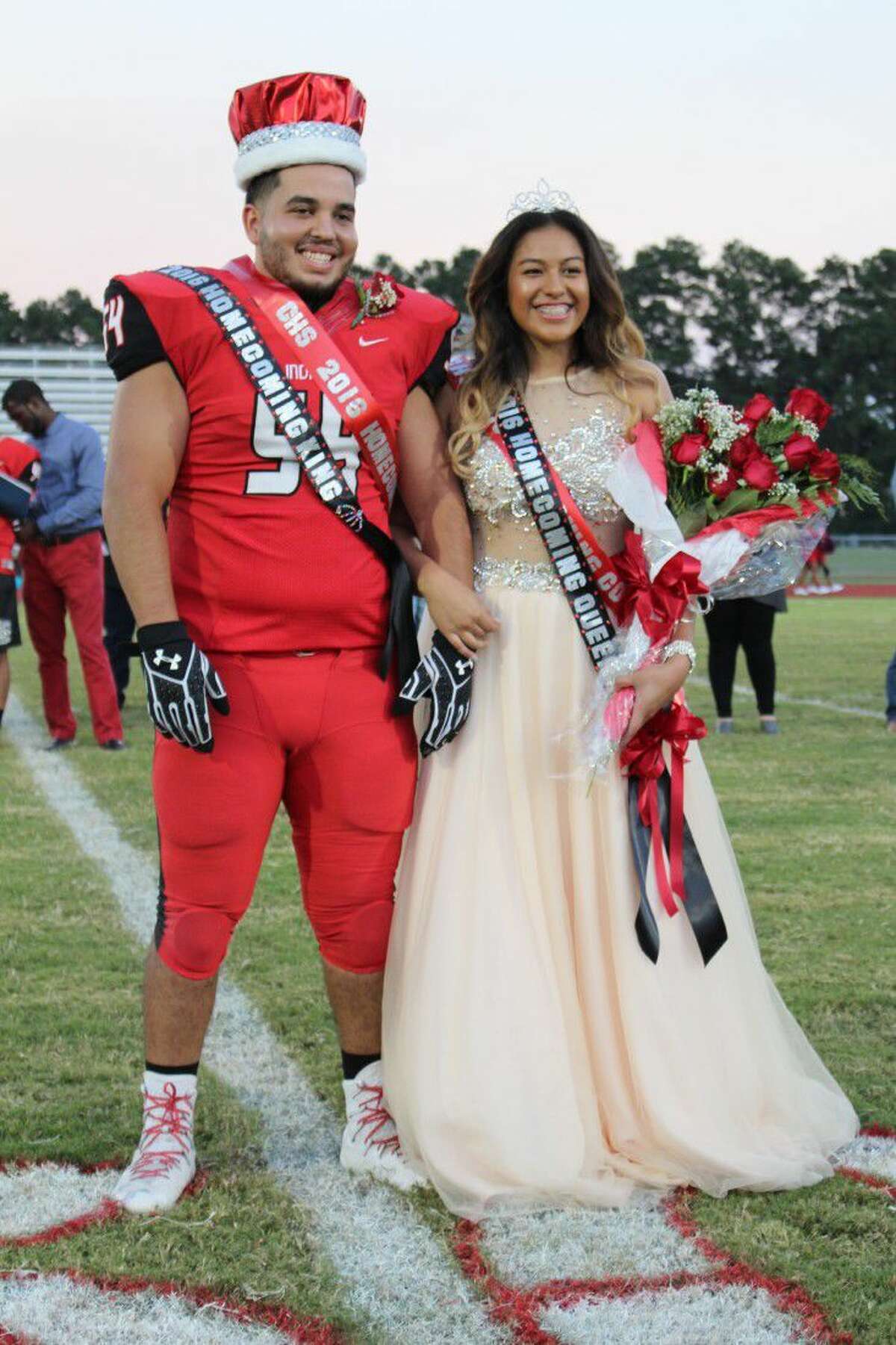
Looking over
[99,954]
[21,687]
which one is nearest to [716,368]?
[21,687]

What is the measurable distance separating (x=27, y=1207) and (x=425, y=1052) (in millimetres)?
808

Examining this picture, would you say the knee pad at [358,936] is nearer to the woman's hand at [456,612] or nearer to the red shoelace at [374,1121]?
the red shoelace at [374,1121]

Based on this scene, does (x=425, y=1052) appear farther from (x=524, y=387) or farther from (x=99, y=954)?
(x=99, y=954)

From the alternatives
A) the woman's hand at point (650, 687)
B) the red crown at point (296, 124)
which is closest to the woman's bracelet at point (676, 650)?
the woman's hand at point (650, 687)

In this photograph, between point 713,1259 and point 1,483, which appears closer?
point 713,1259

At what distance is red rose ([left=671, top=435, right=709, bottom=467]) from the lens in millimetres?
3379

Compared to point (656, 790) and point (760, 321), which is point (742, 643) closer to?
point (656, 790)

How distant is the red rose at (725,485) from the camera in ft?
11.2

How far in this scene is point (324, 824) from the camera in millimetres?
3383

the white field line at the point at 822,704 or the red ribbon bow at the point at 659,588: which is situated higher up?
the red ribbon bow at the point at 659,588

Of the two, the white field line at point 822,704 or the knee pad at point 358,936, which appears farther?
the white field line at point 822,704

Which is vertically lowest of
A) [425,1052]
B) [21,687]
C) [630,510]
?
[21,687]

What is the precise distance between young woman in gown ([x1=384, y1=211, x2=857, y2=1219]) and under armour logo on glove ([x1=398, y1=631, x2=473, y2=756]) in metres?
0.09

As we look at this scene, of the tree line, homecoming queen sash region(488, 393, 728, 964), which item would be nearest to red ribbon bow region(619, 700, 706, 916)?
homecoming queen sash region(488, 393, 728, 964)
